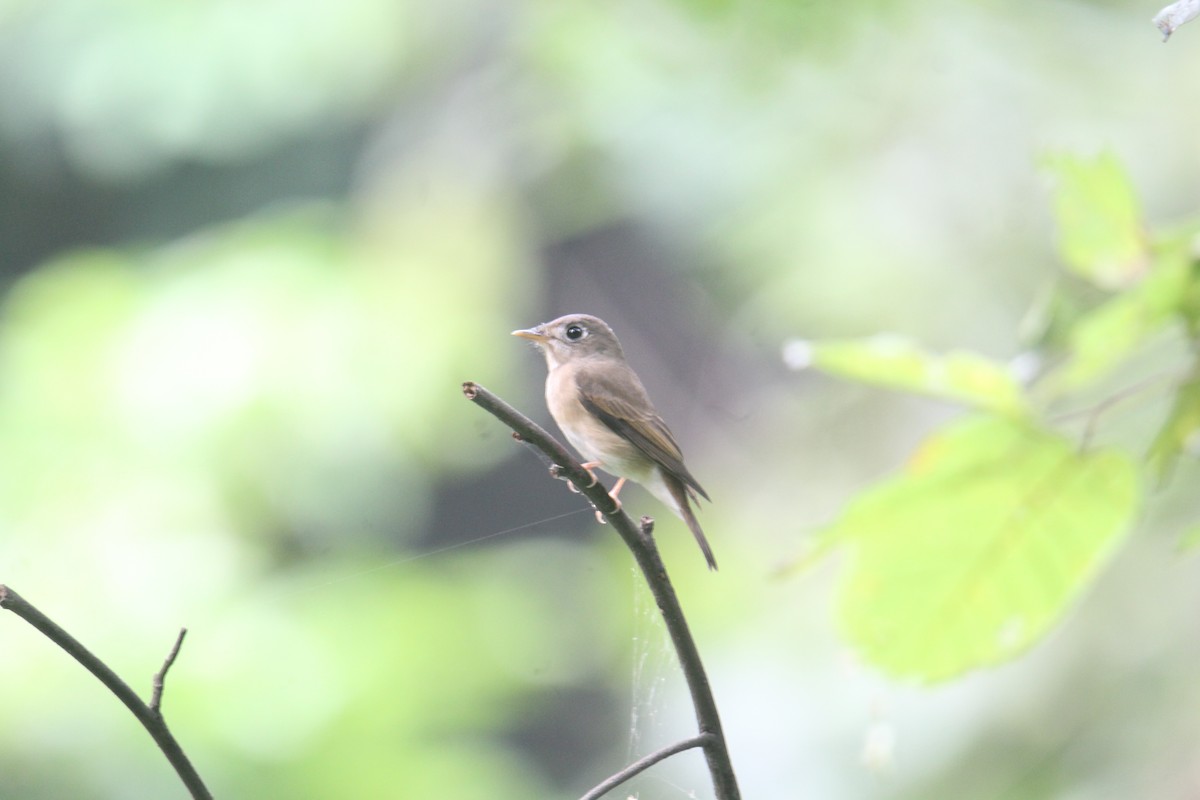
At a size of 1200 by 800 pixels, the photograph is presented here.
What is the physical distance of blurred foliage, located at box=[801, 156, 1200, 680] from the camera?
87 cm

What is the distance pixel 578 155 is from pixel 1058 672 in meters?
2.18

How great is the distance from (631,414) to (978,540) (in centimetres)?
121

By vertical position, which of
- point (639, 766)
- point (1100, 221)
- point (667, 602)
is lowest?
point (639, 766)

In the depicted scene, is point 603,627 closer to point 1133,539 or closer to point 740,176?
point 740,176

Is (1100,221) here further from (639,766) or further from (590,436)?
(590,436)

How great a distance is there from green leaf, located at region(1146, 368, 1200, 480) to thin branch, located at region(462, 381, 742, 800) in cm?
38

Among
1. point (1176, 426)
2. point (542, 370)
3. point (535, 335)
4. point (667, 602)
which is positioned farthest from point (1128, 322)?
point (542, 370)

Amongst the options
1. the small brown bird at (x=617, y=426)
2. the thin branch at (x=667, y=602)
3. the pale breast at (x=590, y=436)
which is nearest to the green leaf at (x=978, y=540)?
the thin branch at (x=667, y=602)

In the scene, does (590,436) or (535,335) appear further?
(535,335)

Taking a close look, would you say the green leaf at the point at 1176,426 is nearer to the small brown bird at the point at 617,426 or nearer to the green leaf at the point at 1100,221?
the green leaf at the point at 1100,221

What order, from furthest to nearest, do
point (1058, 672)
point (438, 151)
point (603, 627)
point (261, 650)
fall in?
point (438, 151), point (603, 627), point (261, 650), point (1058, 672)

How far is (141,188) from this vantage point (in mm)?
4918

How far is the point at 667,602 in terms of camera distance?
880 mm

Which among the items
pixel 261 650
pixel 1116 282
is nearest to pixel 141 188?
pixel 261 650
